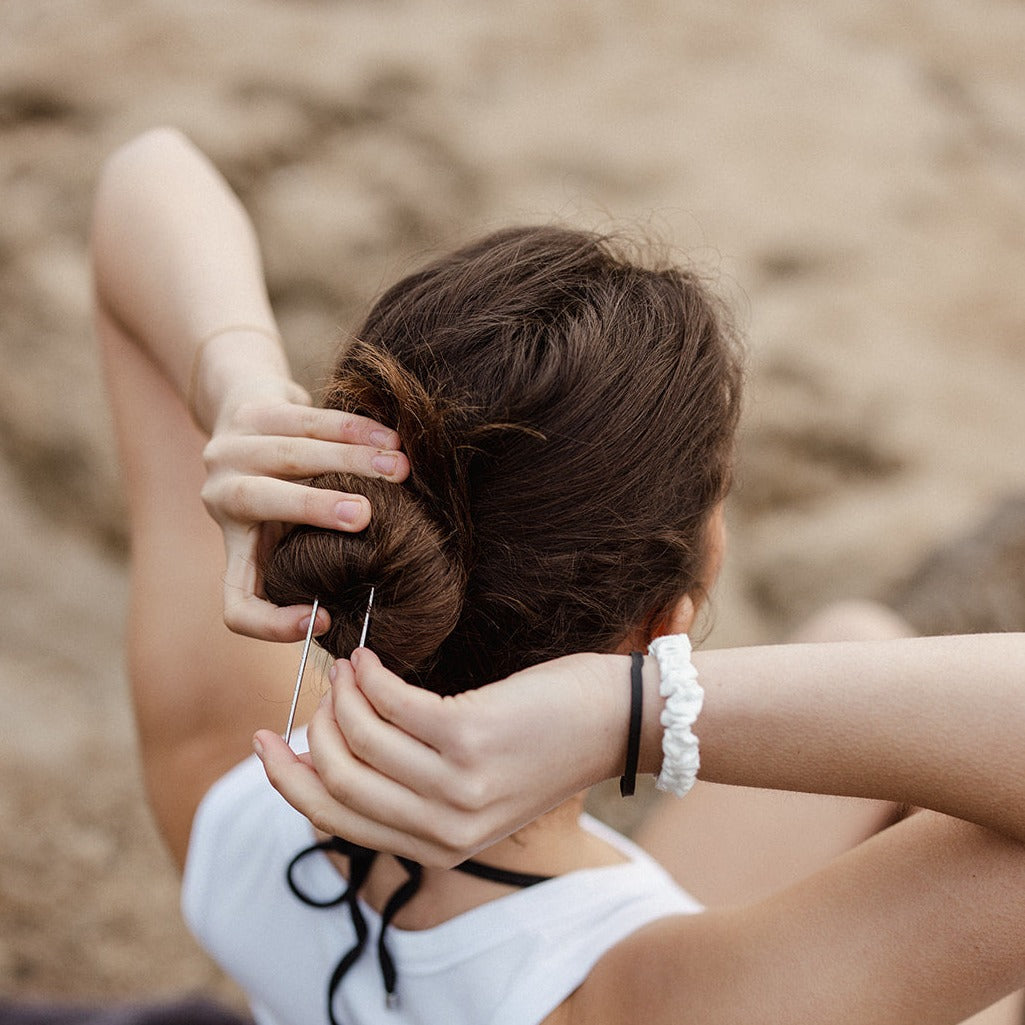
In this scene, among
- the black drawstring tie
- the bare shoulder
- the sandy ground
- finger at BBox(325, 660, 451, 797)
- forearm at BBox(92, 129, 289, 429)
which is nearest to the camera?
finger at BBox(325, 660, 451, 797)

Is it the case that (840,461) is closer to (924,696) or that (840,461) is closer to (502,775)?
(924,696)

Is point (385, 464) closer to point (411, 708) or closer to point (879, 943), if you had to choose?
point (411, 708)

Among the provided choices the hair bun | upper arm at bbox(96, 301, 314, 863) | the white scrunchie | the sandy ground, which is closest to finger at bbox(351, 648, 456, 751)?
the hair bun

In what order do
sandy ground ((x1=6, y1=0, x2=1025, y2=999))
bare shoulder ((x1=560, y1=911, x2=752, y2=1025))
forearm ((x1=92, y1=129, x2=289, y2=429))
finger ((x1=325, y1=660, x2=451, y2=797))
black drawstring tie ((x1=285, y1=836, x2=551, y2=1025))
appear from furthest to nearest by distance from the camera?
sandy ground ((x1=6, y1=0, x2=1025, y2=999)), forearm ((x1=92, y1=129, x2=289, y2=429)), black drawstring tie ((x1=285, y1=836, x2=551, y2=1025)), bare shoulder ((x1=560, y1=911, x2=752, y2=1025)), finger ((x1=325, y1=660, x2=451, y2=797))

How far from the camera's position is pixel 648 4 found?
166 inches

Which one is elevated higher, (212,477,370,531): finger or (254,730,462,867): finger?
(212,477,370,531): finger

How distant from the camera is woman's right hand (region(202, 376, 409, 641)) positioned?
108 centimetres

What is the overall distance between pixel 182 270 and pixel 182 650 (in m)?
0.60

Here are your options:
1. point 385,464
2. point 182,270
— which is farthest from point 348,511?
point 182,270

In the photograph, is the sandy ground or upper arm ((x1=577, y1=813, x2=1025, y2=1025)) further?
the sandy ground

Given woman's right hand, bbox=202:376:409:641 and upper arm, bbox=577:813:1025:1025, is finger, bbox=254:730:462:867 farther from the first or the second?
upper arm, bbox=577:813:1025:1025


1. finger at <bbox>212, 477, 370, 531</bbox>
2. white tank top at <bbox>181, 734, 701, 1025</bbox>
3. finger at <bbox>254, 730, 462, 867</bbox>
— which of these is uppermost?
finger at <bbox>212, 477, 370, 531</bbox>

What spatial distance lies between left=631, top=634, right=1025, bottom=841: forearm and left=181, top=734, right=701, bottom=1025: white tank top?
1.16 feet

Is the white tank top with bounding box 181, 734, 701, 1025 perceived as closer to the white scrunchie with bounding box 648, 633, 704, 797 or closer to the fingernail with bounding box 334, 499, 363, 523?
the white scrunchie with bounding box 648, 633, 704, 797
